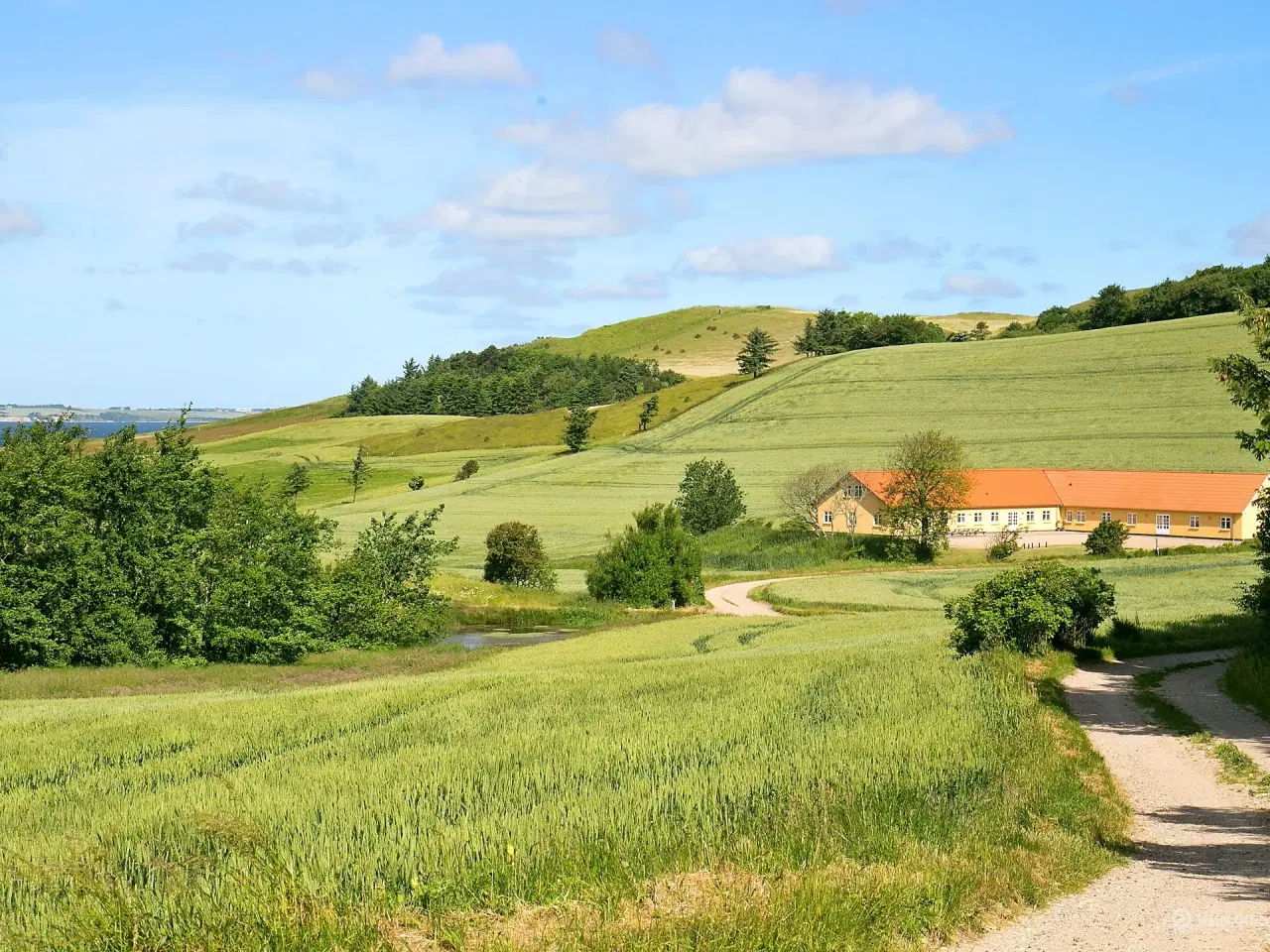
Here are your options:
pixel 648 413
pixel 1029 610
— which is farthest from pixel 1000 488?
pixel 1029 610

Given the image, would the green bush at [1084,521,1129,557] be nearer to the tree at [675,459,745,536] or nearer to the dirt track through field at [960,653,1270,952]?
the tree at [675,459,745,536]

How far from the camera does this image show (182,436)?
50500 millimetres

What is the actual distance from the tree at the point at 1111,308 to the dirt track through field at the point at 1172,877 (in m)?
156

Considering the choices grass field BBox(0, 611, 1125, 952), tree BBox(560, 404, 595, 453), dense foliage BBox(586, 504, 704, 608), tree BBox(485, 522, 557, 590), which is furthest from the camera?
tree BBox(560, 404, 595, 453)

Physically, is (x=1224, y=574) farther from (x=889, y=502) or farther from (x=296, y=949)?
(x=296, y=949)

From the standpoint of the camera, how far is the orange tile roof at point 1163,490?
84438 millimetres

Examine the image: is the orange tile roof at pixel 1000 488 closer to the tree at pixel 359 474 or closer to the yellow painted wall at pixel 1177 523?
the yellow painted wall at pixel 1177 523

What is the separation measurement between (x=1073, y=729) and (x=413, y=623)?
36.2 meters

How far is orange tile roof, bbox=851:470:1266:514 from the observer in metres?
84.9

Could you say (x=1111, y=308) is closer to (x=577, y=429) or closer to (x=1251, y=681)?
(x=577, y=429)

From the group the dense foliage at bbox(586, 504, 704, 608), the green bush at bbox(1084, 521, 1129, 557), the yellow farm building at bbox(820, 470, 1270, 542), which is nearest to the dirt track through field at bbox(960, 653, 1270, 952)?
the dense foliage at bbox(586, 504, 704, 608)

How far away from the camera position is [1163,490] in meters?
87.6

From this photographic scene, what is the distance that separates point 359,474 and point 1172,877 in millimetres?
126298

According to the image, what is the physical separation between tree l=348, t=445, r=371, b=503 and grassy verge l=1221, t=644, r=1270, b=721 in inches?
3970
